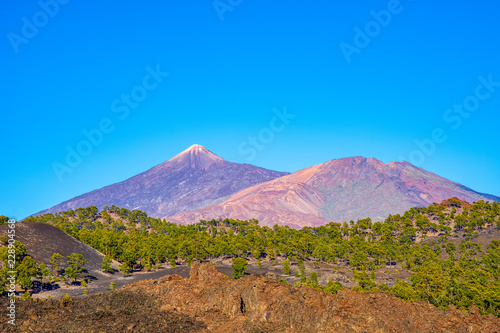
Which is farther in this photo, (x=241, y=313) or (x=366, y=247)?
(x=366, y=247)

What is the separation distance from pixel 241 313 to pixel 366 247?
80.8 m

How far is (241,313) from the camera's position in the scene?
143 feet

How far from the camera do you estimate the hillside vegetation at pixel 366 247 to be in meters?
78.6

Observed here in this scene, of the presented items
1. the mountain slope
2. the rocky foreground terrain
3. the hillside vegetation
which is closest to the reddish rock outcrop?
the rocky foreground terrain

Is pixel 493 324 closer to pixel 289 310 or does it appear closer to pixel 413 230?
pixel 289 310

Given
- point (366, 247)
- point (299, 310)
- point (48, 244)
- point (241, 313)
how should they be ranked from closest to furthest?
point (299, 310) < point (241, 313) < point (48, 244) < point (366, 247)

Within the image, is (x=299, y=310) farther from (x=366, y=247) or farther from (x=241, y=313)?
(x=366, y=247)

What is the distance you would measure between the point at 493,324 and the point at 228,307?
25.2 meters

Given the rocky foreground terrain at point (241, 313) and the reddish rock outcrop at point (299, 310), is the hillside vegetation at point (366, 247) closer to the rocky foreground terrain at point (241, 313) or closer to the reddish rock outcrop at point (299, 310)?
the reddish rock outcrop at point (299, 310)

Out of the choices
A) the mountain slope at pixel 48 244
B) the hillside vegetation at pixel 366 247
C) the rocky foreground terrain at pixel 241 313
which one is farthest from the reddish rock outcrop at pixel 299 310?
the mountain slope at pixel 48 244

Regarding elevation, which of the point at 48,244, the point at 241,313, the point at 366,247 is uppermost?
the point at 48,244

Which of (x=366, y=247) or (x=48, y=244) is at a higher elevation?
(x=48, y=244)

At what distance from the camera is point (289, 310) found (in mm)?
42562

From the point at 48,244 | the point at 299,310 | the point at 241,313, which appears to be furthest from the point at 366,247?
the point at 241,313
